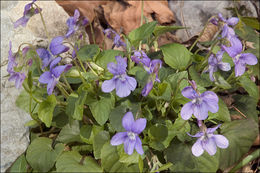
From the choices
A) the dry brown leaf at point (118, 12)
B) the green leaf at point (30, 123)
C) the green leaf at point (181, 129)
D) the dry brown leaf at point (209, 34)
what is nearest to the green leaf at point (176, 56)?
the green leaf at point (181, 129)

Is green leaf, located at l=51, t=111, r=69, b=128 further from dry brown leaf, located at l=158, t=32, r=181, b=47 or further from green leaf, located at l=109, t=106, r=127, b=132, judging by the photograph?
dry brown leaf, located at l=158, t=32, r=181, b=47

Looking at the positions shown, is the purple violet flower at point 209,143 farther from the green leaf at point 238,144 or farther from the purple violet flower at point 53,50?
the purple violet flower at point 53,50

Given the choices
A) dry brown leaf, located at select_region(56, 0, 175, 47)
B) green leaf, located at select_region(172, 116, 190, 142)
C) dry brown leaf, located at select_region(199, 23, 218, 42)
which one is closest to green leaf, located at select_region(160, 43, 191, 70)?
green leaf, located at select_region(172, 116, 190, 142)

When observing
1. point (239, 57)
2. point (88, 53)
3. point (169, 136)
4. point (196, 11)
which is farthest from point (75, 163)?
point (196, 11)

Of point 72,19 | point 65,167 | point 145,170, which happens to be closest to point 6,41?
point 72,19

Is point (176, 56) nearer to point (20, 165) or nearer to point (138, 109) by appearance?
point (138, 109)

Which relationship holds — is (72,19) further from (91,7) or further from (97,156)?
(91,7)
